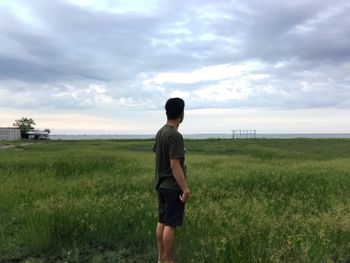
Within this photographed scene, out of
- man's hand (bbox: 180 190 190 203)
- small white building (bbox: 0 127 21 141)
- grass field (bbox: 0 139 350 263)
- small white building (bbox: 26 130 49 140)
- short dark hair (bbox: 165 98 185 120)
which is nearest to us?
man's hand (bbox: 180 190 190 203)

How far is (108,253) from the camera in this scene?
577 cm

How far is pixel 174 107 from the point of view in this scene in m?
4.99

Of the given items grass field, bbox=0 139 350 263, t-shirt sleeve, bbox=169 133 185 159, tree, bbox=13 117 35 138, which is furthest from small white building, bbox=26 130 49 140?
t-shirt sleeve, bbox=169 133 185 159

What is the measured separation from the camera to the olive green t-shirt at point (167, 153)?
489cm

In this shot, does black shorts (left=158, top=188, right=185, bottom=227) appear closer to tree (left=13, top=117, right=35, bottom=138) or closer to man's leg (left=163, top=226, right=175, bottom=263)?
man's leg (left=163, top=226, right=175, bottom=263)

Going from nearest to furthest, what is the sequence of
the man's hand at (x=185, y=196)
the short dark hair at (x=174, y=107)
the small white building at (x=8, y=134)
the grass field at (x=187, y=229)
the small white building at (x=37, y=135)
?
the man's hand at (x=185, y=196) → the short dark hair at (x=174, y=107) → the grass field at (x=187, y=229) → the small white building at (x=8, y=134) → the small white building at (x=37, y=135)

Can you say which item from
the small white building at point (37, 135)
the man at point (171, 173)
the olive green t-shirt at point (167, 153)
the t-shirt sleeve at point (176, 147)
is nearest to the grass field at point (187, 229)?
the man at point (171, 173)

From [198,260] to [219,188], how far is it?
5335 millimetres

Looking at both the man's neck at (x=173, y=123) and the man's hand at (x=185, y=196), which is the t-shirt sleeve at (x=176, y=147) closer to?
the man's neck at (x=173, y=123)

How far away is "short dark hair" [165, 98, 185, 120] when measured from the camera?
196 inches

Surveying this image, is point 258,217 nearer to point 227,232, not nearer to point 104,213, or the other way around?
point 227,232

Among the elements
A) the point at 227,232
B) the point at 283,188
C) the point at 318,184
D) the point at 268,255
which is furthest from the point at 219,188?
the point at 268,255

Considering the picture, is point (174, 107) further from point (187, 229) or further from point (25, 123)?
point (25, 123)

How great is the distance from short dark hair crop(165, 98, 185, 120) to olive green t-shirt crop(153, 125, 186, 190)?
0.46 ft
